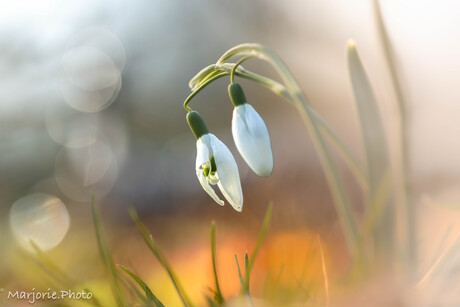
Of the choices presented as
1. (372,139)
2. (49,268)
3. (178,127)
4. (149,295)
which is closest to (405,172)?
(372,139)

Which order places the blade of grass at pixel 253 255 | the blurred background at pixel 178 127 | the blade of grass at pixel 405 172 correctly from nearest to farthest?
A: the blade of grass at pixel 253 255 → the blade of grass at pixel 405 172 → the blurred background at pixel 178 127

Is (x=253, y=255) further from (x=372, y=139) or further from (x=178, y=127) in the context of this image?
(x=178, y=127)

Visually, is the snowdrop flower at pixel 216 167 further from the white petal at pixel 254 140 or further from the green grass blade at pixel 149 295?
the green grass blade at pixel 149 295

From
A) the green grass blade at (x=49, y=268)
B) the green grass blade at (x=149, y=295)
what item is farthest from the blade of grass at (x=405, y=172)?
the green grass blade at (x=49, y=268)

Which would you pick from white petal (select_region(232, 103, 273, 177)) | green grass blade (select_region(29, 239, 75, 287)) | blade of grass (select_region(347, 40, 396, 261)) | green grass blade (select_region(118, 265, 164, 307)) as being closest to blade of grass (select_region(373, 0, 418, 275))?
blade of grass (select_region(347, 40, 396, 261))

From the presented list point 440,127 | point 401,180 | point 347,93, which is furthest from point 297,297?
point 347,93

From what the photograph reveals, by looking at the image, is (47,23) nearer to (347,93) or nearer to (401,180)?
(347,93)

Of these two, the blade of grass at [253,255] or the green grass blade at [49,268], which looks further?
the green grass blade at [49,268]
